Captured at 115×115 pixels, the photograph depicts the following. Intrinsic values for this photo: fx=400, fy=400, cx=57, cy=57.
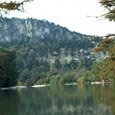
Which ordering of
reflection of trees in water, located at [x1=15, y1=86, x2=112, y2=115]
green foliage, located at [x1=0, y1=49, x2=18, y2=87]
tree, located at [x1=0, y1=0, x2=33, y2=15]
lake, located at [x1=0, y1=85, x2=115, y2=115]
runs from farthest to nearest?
green foliage, located at [x1=0, y1=49, x2=18, y2=87], lake, located at [x1=0, y1=85, x2=115, y2=115], reflection of trees in water, located at [x1=15, y1=86, x2=112, y2=115], tree, located at [x1=0, y1=0, x2=33, y2=15]

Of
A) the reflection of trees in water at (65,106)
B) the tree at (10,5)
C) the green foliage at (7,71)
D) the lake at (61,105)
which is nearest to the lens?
the tree at (10,5)

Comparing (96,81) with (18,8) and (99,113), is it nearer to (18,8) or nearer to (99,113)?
(99,113)

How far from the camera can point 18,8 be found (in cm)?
917

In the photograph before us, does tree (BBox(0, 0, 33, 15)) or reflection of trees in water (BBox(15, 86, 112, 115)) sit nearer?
tree (BBox(0, 0, 33, 15))

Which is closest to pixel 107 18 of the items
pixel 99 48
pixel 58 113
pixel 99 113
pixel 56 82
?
pixel 99 48

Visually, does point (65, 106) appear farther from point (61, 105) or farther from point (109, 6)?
point (109, 6)

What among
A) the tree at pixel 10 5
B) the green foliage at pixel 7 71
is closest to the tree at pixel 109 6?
the tree at pixel 10 5

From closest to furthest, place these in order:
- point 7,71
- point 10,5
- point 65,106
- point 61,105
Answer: point 10,5, point 65,106, point 61,105, point 7,71

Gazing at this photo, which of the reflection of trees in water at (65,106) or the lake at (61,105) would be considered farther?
the lake at (61,105)

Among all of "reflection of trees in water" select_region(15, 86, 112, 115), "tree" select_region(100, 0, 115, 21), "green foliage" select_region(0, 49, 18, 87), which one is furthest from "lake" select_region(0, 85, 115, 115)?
"green foliage" select_region(0, 49, 18, 87)

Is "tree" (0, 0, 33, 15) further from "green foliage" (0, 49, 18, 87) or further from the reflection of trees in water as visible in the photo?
"green foliage" (0, 49, 18, 87)

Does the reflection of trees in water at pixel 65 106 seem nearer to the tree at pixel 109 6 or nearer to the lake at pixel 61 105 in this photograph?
the lake at pixel 61 105

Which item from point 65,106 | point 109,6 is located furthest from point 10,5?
point 65,106

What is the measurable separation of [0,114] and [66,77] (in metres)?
147
